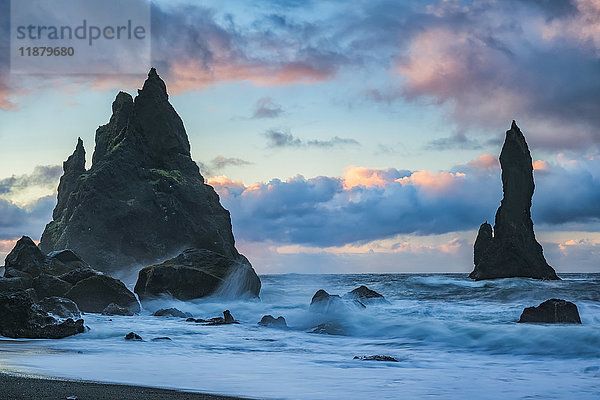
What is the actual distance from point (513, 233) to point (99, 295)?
250 ft

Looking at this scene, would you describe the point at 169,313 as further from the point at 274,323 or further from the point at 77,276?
the point at 274,323

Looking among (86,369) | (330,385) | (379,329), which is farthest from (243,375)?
(379,329)

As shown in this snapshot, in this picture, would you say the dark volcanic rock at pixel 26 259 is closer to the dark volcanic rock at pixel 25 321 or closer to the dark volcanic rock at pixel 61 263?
the dark volcanic rock at pixel 61 263

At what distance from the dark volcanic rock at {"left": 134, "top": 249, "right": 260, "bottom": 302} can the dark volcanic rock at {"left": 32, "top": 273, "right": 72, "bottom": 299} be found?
6266 millimetres

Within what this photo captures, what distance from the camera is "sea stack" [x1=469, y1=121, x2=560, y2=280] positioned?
287 ft

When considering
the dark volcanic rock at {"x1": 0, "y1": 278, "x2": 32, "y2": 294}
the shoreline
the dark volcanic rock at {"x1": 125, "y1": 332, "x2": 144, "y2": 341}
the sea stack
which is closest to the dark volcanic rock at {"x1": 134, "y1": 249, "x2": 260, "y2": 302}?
the dark volcanic rock at {"x1": 0, "y1": 278, "x2": 32, "y2": 294}

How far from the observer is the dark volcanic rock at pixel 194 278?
32.2 metres

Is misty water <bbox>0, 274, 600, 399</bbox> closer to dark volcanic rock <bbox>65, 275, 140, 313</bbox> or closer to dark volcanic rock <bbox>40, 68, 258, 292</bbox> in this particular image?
dark volcanic rock <bbox>65, 275, 140, 313</bbox>

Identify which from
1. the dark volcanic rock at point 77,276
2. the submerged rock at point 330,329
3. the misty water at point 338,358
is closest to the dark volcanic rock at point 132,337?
the misty water at point 338,358

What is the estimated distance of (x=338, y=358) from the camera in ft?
47.8

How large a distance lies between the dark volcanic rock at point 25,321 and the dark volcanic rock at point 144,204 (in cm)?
6041

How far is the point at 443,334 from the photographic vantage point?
774 inches

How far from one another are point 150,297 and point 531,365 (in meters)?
21.7

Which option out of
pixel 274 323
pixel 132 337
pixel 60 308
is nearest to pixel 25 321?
pixel 132 337
